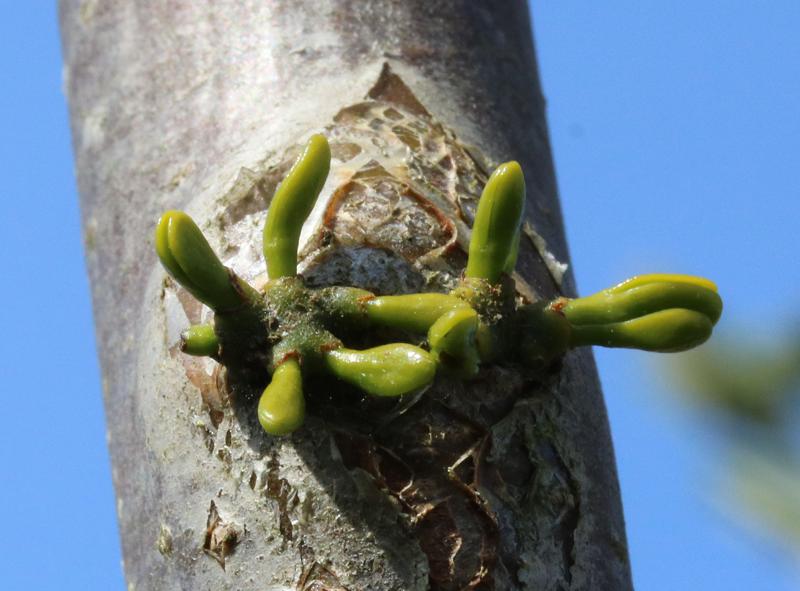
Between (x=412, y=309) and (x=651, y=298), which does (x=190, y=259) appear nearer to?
(x=412, y=309)

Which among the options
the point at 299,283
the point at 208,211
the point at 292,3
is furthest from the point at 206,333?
the point at 292,3

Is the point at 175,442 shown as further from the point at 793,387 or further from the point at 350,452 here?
the point at 793,387

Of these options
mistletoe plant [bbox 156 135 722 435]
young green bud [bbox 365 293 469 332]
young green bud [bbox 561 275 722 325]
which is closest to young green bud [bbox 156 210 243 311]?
mistletoe plant [bbox 156 135 722 435]

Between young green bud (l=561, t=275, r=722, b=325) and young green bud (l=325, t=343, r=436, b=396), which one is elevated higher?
young green bud (l=561, t=275, r=722, b=325)

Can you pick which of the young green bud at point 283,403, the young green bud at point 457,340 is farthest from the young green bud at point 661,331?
the young green bud at point 283,403

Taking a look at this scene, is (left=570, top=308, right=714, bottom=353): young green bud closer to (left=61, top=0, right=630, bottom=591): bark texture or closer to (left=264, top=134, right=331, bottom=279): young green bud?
(left=61, top=0, right=630, bottom=591): bark texture
